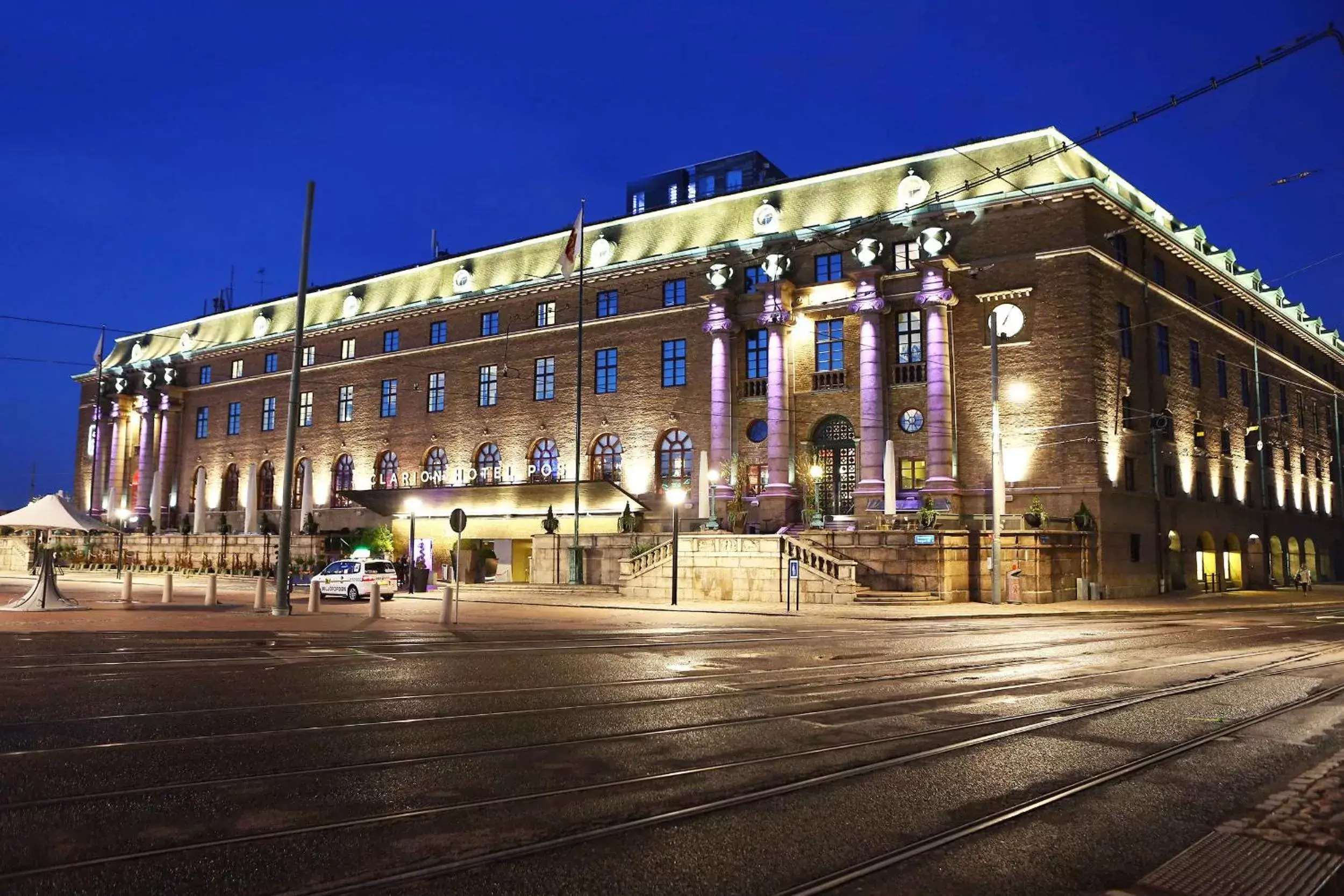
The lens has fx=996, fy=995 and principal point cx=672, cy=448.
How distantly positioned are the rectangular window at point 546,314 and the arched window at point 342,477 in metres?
15.1

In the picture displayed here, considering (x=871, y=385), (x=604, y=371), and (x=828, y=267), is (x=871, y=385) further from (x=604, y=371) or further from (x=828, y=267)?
(x=604, y=371)

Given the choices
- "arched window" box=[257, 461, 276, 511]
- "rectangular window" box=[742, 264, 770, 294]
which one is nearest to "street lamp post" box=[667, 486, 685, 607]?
"rectangular window" box=[742, 264, 770, 294]

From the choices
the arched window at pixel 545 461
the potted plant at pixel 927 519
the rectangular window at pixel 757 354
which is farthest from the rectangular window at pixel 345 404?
the potted plant at pixel 927 519

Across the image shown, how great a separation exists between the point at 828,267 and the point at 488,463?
810 inches

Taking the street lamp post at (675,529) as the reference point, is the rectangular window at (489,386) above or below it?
above

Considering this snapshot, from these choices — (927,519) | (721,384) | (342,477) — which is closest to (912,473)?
(927,519)

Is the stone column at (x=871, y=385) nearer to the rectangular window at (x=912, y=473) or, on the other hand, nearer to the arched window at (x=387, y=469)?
the rectangular window at (x=912, y=473)

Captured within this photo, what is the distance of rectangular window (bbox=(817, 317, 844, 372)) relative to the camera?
41031 millimetres

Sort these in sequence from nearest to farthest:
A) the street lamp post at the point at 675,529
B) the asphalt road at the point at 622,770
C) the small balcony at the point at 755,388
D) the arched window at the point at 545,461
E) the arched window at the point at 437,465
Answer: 1. the asphalt road at the point at 622,770
2. the street lamp post at the point at 675,529
3. the small balcony at the point at 755,388
4. the arched window at the point at 545,461
5. the arched window at the point at 437,465

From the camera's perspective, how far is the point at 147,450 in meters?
66.1

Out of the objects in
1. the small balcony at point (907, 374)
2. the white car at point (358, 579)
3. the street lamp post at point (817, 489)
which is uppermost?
the small balcony at point (907, 374)

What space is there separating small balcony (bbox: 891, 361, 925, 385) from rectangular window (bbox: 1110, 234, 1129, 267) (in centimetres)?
821

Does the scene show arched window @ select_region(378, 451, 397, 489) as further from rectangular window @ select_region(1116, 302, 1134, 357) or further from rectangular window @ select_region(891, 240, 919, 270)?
rectangular window @ select_region(1116, 302, 1134, 357)

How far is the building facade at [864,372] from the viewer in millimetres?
36750
